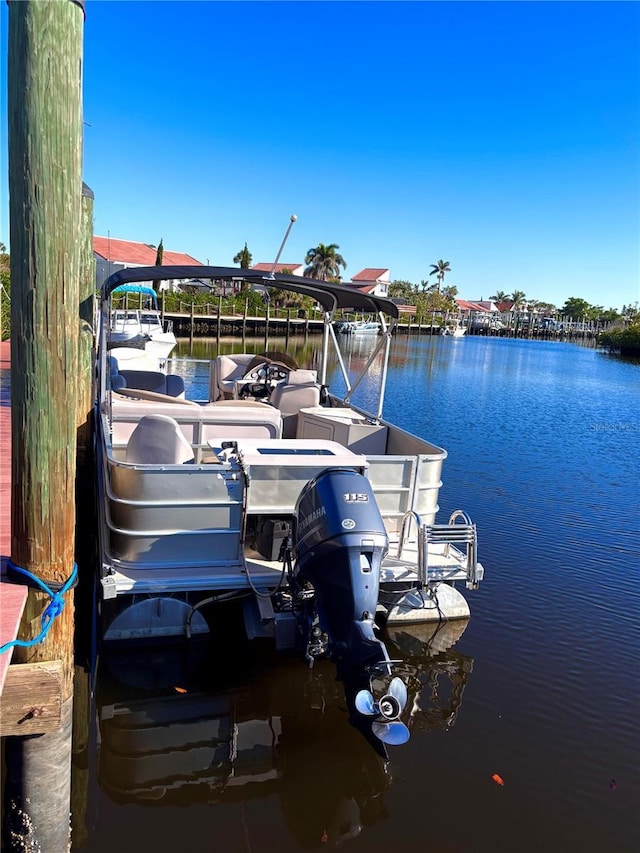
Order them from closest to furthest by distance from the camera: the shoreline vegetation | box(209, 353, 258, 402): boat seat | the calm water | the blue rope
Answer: the blue rope, the calm water, box(209, 353, 258, 402): boat seat, the shoreline vegetation

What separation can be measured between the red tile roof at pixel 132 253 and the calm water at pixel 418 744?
1614 inches

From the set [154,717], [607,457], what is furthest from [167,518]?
[607,457]

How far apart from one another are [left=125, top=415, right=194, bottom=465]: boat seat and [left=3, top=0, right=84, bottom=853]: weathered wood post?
2153 mm

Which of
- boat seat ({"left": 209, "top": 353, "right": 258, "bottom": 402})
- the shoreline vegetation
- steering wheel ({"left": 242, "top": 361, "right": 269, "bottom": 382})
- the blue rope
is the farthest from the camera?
the shoreline vegetation

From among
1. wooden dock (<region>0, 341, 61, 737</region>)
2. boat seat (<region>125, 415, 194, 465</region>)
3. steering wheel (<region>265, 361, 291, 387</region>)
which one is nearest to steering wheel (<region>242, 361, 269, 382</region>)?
steering wheel (<region>265, 361, 291, 387</region>)

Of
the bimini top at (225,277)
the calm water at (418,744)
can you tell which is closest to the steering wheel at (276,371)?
the bimini top at (225,277)

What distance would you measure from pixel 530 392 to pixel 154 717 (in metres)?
26.1

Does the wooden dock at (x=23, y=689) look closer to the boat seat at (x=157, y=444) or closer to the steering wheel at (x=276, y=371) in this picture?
the boat seat at (x=157, y=444)

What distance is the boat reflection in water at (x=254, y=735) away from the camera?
13.8 feet

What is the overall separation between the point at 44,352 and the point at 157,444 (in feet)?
8.33

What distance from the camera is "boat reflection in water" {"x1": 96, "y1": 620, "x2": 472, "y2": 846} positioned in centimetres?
420

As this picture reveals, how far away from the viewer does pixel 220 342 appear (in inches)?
1781

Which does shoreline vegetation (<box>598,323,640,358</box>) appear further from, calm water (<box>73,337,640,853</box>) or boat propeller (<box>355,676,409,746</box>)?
boat propeller (<box>355,676,409,746</box>)

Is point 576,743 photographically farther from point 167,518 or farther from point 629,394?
point 629,394
